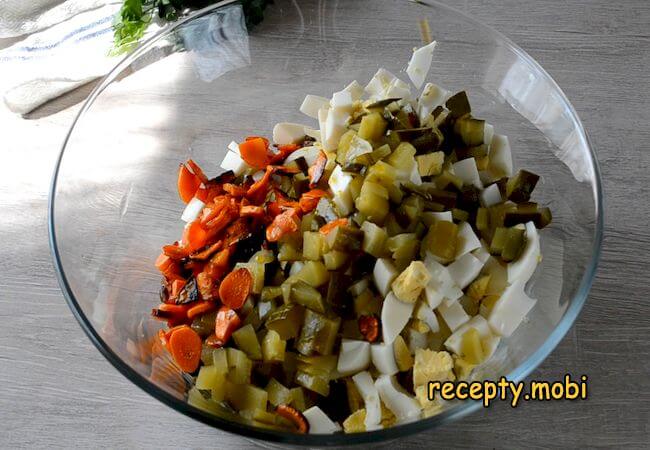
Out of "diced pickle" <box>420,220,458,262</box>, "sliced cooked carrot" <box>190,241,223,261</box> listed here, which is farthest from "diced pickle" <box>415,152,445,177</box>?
"sliced cooked carrot" <box>190,241,223,261</box>

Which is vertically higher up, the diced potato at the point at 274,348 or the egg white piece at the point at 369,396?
the diced potato at the point at 274,348

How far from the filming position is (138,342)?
1561mm

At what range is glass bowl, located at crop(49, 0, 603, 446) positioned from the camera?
4.91 ft

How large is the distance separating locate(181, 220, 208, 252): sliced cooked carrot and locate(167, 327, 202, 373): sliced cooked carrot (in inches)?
8.6

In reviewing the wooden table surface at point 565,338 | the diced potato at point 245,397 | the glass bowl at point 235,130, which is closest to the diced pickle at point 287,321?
the diced potato at point 245,397

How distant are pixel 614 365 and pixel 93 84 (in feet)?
5.16

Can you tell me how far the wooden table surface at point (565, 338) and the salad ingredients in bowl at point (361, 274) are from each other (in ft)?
0.79

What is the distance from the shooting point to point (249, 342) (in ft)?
4.81

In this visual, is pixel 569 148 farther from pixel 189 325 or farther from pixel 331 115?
pixel 189 325

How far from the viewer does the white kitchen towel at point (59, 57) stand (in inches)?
85.4

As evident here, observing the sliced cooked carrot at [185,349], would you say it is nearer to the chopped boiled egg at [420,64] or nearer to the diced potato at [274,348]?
the diced potato at [274,348]

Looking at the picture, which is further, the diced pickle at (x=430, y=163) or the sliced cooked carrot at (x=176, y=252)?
the sliced cooked carrot at (x=176, y=252)

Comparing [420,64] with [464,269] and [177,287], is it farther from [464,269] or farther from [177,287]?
[177,287]

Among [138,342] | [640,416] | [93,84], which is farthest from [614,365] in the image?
[93,84]
